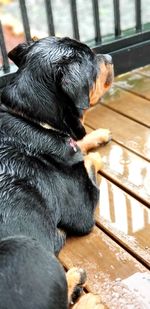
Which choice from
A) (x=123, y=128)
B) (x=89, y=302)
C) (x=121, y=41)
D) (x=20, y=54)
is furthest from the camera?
(x=121, y=41)

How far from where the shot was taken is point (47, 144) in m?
2.74

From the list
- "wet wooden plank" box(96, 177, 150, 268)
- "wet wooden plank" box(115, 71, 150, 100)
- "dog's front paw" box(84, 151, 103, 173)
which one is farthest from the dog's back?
"wet wooden plank" box(115, 71, 150, 100)

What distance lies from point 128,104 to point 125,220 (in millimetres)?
1395

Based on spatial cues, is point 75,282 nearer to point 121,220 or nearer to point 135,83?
point 121,220

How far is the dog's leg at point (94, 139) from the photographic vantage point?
3.52 m

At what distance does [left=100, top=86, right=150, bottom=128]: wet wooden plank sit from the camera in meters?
3.86

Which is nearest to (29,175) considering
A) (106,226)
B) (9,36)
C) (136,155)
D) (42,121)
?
(42,121)

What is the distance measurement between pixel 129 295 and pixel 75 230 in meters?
0.52

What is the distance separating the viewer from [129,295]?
2469mm

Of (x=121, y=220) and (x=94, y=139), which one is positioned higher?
(x=94, y=139)

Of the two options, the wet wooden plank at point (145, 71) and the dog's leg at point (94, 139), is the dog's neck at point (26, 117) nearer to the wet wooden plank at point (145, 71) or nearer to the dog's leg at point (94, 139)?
the dog's leg at point (94, 139)

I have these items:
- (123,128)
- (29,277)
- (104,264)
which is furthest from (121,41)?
(29,277)

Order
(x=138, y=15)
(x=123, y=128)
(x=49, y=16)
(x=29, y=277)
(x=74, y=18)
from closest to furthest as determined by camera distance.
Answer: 1. (x=29, y=277)
2. (x=123, y=128)
3. (x=49, y=16)
4. (x=74, y=18)
5. (x=138, y=15)

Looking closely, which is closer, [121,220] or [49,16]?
[121,220]
